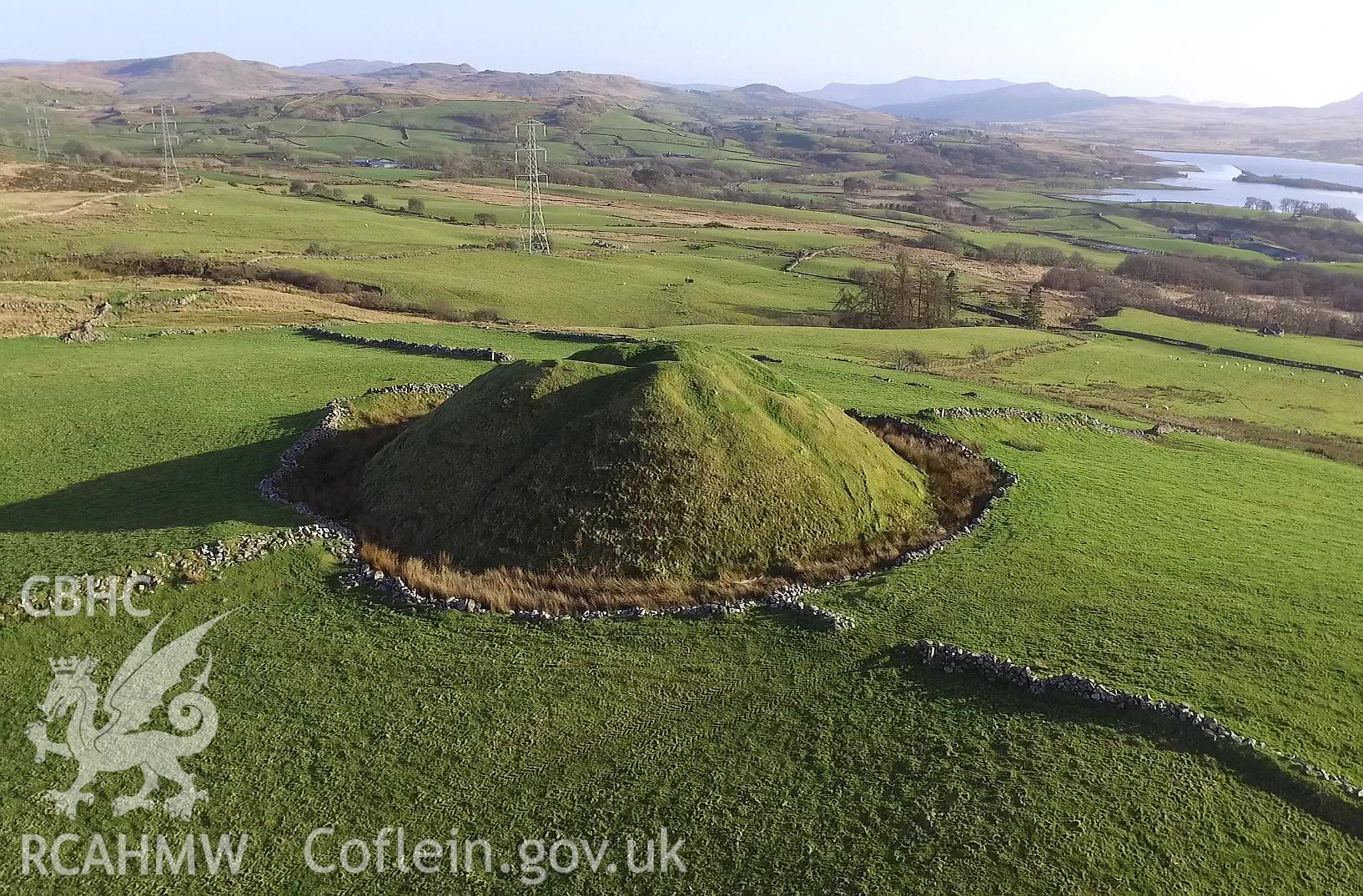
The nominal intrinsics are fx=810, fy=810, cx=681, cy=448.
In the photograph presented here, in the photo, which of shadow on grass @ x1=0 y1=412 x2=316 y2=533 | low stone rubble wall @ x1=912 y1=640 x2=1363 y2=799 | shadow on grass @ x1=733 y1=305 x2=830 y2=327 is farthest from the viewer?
shadow on grass @ x1=733 y1=305 x2=830 y2=327

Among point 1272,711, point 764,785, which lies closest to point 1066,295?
point 1272,711

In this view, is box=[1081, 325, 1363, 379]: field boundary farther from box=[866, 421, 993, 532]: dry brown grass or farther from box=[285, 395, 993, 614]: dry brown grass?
box=[285, 395, 993, 614]: dry brown grass

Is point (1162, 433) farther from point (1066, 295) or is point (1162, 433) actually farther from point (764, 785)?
point (1066, 295)

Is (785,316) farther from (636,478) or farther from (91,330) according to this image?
(636,478)

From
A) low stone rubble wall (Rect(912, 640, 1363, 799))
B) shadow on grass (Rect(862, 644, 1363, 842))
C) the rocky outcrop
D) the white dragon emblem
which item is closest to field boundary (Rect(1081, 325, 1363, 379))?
low stone rubble wall (Rect(912, 640, 1363, 799))

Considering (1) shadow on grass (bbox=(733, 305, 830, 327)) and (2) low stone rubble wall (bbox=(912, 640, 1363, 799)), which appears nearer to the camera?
(2) low stone rubble wall (bbox=(912, 640, 1363, 799))
